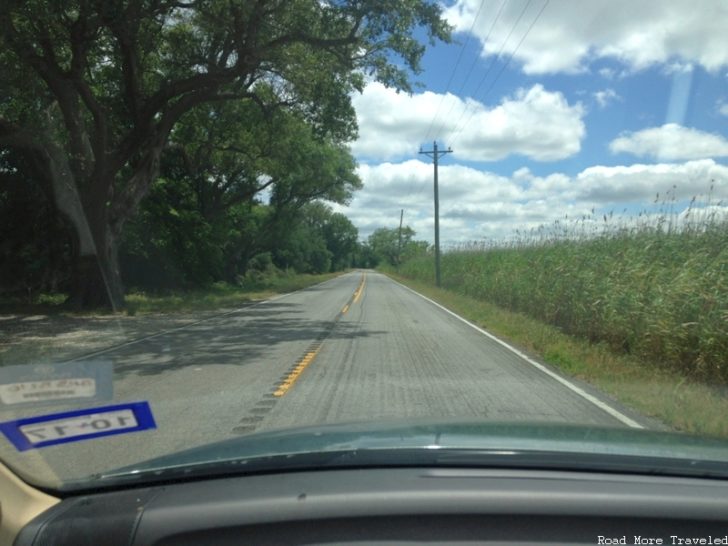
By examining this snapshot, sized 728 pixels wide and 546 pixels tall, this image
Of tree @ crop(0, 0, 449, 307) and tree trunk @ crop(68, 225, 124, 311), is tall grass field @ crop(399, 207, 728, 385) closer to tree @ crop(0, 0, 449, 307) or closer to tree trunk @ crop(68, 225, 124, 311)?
tree @ crop(0, 0, 449, 307)

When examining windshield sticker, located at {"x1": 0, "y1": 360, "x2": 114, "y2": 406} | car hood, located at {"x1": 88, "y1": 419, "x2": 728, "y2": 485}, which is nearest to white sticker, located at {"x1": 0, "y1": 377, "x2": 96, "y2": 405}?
windshield sticker, located at {"x1": 0, "y1": 360, "x2": 114, "y2": 406}

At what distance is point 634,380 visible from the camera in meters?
10.1

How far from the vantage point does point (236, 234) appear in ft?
154

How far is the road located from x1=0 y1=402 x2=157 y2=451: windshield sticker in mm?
577

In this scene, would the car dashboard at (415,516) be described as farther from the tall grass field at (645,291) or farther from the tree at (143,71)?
the tree at (143,71)

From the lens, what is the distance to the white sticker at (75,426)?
10.9 ft

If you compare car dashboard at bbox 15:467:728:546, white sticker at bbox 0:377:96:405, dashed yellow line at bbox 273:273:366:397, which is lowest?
dashed yellow line at bbox 273:273:366:397

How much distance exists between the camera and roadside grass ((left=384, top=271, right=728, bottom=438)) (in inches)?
297

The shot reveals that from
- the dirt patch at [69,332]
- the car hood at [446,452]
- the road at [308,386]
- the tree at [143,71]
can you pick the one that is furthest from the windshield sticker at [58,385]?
the tree at [143,71]

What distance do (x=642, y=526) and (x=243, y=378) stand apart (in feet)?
25.1

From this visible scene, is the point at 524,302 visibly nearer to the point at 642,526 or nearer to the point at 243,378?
the point at 243,378

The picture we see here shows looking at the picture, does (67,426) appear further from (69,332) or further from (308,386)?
(69,332)

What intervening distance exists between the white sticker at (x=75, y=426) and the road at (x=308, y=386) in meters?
0.64

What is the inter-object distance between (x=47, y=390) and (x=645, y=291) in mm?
11286
